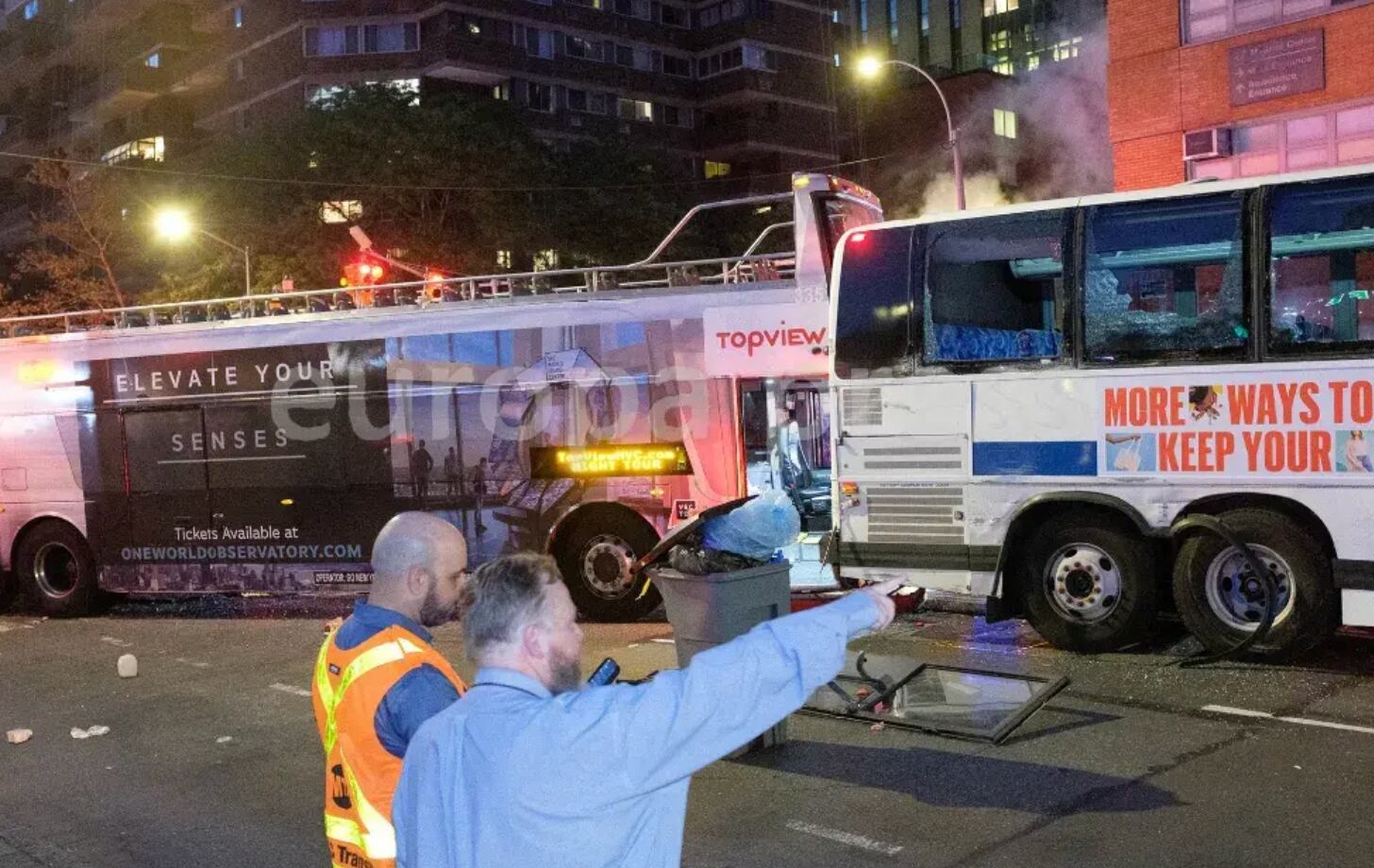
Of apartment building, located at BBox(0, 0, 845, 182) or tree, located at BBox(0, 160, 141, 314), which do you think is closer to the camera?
tree, located at BBox(0, 160, 141, 314)

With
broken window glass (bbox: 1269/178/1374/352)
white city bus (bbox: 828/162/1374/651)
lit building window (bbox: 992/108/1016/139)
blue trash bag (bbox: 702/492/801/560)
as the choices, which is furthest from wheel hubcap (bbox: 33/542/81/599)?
lit building window (bbox: 992/108/1016/139)

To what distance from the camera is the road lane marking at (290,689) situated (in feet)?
31.6

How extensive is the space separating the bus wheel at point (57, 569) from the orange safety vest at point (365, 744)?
41.3 feet

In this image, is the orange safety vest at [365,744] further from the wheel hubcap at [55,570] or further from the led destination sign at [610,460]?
the wheel hubcap at [55,570]

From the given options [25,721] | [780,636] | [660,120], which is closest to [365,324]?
[25,721]

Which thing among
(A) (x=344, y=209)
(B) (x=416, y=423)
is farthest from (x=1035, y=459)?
(A) (x=344, y=209)

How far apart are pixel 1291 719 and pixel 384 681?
19.9ft

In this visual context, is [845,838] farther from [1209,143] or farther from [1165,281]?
[1209,143]

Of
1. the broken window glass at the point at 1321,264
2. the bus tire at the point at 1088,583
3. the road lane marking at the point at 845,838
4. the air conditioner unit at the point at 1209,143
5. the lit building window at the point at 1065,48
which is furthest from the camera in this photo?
the lit building window at the point at 1065,48

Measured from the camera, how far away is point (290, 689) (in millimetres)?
9797

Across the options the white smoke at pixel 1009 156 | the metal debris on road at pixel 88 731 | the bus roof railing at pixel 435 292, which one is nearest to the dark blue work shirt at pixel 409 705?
the metal debris on road at pixel 88 731

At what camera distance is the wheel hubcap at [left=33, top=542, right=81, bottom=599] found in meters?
14.7

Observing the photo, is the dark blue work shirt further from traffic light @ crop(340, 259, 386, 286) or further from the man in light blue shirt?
traffic light @ crop(340, 259, 386, 286)

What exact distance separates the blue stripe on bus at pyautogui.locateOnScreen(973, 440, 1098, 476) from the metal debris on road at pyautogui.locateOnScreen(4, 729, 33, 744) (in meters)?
6.70
